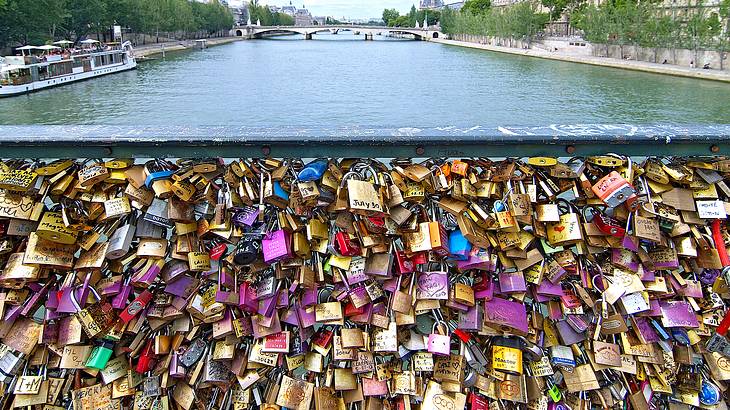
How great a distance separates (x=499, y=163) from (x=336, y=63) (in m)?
39.4

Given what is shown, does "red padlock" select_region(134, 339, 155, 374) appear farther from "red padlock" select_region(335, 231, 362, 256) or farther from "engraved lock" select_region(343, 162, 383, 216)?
"engraved lock" select_region(343, 162, 383, 216)

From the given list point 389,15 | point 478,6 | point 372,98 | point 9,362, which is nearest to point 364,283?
point 9,362

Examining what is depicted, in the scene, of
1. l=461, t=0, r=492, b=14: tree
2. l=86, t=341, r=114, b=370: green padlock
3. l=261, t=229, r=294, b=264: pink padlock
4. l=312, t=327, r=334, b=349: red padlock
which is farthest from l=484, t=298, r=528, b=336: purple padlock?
l=461, t=0, r=492, b=14: tree

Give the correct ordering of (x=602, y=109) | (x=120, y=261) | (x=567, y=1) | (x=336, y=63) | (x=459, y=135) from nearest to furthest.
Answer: (x=459, y=135) < (x=120, y=261) < (x=602, y=109) < (x=336, y=63) < (x=567, y=1)

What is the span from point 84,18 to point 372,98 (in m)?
33.7

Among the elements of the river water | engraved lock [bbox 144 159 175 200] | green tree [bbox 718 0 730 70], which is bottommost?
the river water

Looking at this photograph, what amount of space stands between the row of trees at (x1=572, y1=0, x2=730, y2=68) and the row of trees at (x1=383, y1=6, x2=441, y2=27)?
194ft

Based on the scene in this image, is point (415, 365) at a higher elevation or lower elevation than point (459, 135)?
lower

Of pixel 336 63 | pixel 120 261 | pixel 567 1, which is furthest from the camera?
pixel 567 1

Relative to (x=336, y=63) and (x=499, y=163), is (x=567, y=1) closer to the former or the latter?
(x=336, y=63)

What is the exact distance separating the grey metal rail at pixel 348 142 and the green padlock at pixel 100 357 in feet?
1.94

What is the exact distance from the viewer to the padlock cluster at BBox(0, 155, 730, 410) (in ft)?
5.20

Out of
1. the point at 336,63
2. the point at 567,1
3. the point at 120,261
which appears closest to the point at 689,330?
the point at 120,261

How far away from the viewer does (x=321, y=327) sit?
67.9 inches
